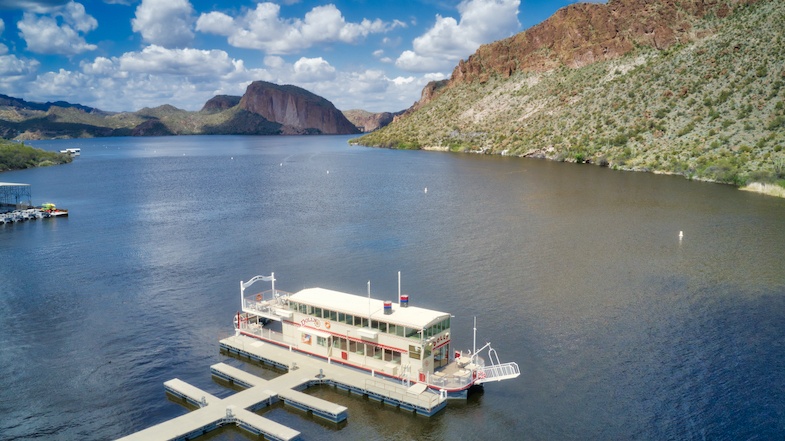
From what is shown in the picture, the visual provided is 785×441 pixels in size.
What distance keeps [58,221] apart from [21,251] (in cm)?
1896

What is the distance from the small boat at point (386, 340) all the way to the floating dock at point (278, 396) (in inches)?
30.5

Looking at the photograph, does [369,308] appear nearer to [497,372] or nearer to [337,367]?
[337,367]

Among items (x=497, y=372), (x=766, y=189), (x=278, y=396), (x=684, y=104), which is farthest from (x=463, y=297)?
(x=684, y=104)

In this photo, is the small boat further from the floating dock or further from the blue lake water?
the blue lake water

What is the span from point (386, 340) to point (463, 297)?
14656 mm

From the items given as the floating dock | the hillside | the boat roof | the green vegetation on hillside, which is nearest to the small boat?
the boat roof

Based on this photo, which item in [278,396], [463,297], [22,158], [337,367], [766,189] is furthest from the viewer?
[22,158]

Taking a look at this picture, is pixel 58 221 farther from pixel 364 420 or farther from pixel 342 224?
pixel 364 420

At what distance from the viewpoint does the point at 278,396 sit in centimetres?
3409

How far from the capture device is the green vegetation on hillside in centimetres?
16125

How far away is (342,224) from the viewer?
7888cm

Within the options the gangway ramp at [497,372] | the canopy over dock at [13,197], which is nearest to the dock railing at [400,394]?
the gangway ramp at [497,372]

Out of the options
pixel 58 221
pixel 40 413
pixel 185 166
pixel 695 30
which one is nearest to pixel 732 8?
pixel 695 30

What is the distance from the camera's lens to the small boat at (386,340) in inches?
1355
